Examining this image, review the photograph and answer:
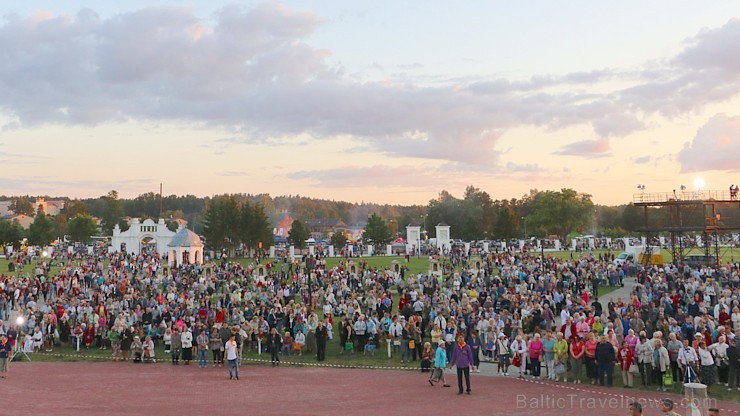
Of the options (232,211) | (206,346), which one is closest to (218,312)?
(206,346)

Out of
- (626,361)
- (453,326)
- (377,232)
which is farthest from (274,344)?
(377,232)

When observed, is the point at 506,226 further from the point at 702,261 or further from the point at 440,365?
the point at 440,365

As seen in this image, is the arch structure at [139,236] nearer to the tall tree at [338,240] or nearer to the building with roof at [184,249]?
the building with roof at [184,249]

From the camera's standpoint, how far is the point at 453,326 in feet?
59.8

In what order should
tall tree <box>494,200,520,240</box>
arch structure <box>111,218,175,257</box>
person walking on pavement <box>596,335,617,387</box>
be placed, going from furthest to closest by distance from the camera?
tall tree <box>494,200,520,240</box> < arch structure <box>111,218,175,257</box> < person walking on pavement <box>596,335,617,387</box>

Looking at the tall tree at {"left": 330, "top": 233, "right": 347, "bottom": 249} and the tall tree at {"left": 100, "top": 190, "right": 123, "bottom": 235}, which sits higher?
the tall tree at {"left": 100, "top": 190, "right": 123, "bottom": 235}

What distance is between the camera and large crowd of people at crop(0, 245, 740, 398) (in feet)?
50.0

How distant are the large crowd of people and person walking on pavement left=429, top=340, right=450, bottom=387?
3cm

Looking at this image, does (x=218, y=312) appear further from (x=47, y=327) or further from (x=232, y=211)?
(x=232, y=211)

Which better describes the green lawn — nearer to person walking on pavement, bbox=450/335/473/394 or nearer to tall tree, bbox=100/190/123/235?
person walking on pavement, bbox=450/335/473/394

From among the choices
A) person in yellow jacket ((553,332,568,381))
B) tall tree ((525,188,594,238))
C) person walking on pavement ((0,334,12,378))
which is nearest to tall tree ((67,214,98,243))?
tall tree ((525,188,594,238))

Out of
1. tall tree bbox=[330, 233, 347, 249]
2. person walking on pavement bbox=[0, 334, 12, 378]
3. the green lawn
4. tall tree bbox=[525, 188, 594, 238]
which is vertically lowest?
the green lawn

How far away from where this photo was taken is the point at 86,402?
14461 mm

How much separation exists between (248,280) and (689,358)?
2886 cm
